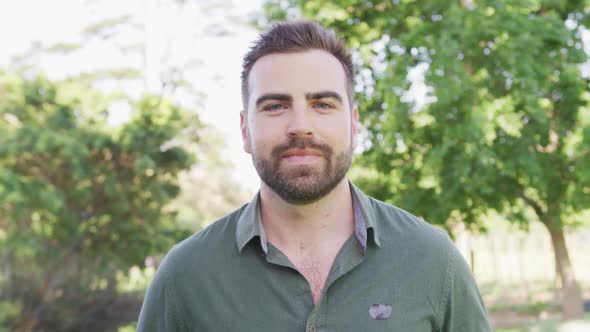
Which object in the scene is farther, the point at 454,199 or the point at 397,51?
the point at 397,51

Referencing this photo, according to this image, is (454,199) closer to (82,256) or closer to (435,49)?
(435,49)

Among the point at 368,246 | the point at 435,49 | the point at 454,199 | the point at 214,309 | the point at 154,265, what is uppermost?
the point at 435,49

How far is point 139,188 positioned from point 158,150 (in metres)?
0.90

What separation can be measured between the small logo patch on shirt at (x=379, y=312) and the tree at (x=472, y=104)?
8377mm

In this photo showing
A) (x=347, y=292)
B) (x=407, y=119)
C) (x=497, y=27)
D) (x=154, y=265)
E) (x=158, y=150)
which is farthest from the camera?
(x=154, y=265)

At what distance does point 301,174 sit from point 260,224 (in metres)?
0.24

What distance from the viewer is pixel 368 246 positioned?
2199 millimetres

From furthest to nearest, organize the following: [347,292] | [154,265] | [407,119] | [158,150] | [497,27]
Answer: [154,265] → [158,150] → [407,119] → [497,27] → [347,292]

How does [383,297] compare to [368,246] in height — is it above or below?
below

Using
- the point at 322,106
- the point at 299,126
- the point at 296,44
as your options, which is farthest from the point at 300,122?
the point at 296,44

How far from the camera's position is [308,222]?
225 centimetres

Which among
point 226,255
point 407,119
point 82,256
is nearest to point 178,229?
point 82,256

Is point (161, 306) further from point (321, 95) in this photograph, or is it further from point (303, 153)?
point (321, 95)

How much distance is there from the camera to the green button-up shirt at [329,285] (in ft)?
6.80
